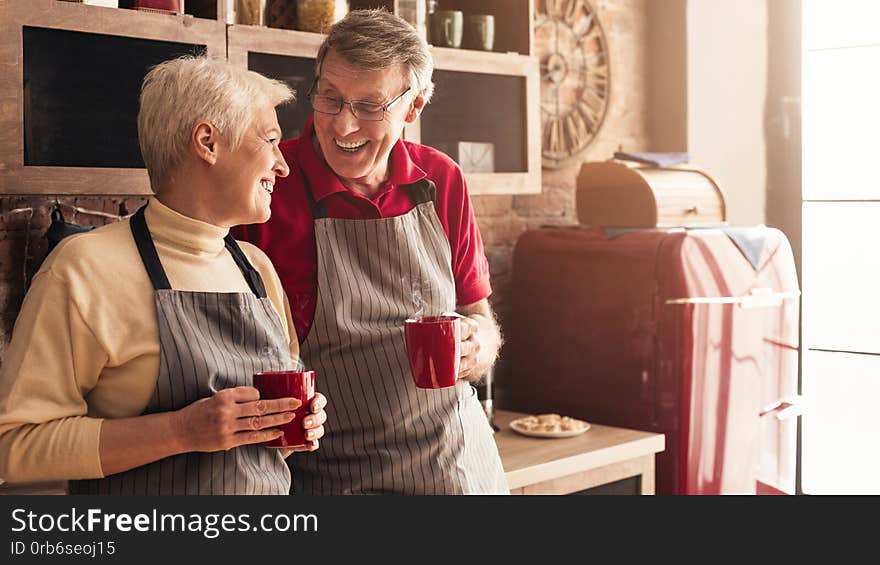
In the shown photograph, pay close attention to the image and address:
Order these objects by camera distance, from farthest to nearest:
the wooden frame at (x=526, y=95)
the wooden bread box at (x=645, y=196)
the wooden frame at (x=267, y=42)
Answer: the wooden bread box at (x=645, y=196) → the wooden frame at (x=526, y=95) → the wooden frame at (x=267, y=42)

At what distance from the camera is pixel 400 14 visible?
2.67 m

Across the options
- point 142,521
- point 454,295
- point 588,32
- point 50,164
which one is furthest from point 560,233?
point 142,521

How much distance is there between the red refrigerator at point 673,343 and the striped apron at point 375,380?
131 centimetres

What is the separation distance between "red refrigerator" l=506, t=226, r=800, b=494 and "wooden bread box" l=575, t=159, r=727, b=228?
0.16 m

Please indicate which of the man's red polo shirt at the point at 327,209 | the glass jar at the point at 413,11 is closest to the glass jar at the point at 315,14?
the glass jar at the point at 413,11

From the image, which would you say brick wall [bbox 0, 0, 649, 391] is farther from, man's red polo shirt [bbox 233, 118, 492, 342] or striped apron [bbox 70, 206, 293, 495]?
striped apron [bbox 70, 206, 293, 495]

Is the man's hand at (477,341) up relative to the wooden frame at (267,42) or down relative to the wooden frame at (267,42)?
down

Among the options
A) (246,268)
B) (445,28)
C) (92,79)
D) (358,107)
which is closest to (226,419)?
(246,268)

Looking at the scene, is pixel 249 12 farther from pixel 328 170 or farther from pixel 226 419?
pixel 226 419

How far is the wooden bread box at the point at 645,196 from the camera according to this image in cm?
339

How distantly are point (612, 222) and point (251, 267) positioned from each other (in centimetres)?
202

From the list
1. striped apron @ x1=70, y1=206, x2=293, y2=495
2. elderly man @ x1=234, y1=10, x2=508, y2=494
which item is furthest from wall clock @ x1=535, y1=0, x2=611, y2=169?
striped apron @ x1=70, y1=206, x2=293, y2=495

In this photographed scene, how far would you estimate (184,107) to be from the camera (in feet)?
5.07

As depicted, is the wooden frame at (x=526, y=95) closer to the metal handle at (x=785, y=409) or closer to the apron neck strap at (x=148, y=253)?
the metal handle at (x=785, y=409)
